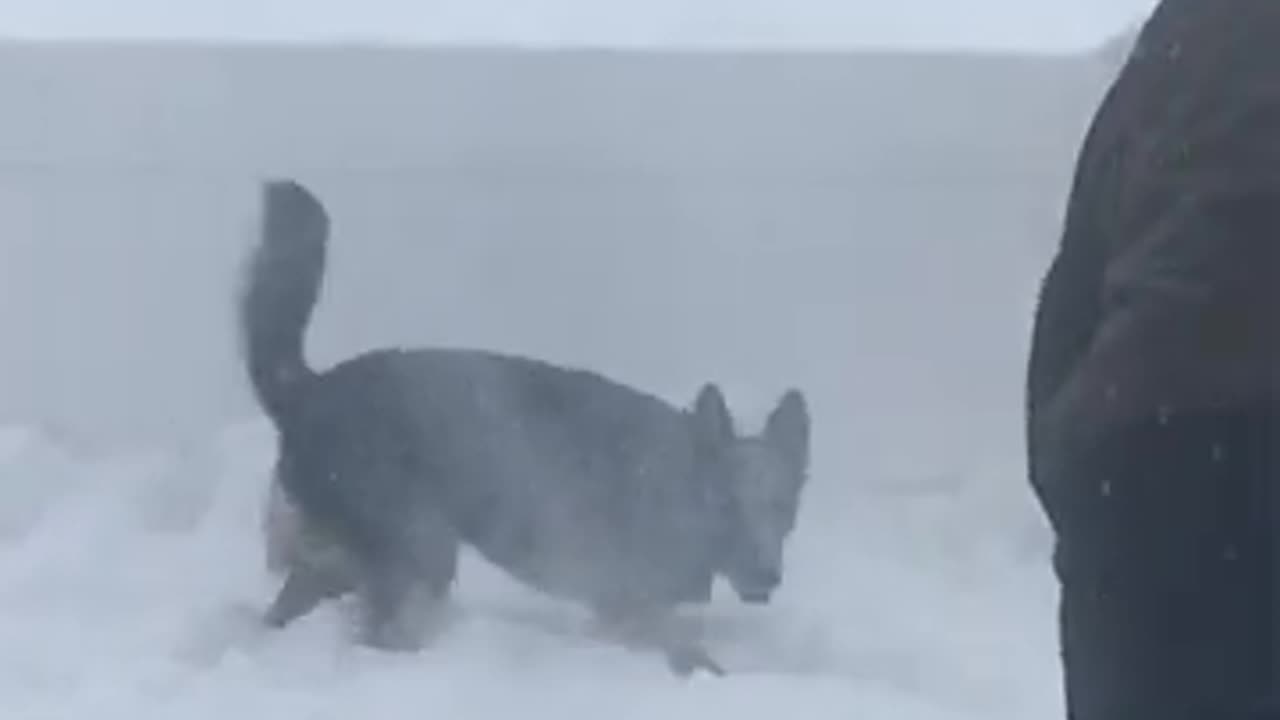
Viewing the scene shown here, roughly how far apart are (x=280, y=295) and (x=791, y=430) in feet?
1.62

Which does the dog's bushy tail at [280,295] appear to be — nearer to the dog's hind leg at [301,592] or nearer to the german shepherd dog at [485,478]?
the german shepherd dog at [485,478]

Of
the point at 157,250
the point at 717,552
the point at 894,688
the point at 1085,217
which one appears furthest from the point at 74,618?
the point at 1085,217

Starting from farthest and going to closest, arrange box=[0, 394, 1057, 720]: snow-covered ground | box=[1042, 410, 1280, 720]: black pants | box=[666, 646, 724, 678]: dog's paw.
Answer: box=[666, 646, 724, 678]: dog's paw, box=[0, 394, 1057, 720]: snow-covered ground, box=[1042, 410, 1280, 720]: black pants

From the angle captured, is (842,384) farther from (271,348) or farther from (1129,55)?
(1129,55)

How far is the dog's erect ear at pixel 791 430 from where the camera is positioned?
195 centimetres

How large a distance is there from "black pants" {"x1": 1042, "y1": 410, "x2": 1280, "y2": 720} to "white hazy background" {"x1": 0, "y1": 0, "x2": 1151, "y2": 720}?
1026 millimetres

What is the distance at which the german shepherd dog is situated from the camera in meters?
1.83

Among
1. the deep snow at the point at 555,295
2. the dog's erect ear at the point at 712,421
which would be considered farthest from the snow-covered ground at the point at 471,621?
the dog's erect ear at the point at 712,421

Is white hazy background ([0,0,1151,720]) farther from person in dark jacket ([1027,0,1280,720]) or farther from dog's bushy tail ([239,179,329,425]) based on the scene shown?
person in dark jacket ([1027,0,1280,720])

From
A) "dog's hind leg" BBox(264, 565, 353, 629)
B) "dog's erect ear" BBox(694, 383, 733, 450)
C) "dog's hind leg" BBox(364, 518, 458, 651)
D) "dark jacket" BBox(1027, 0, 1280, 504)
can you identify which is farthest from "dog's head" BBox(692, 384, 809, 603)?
"dark jacket" BBox(1027, 0, 1280, 504)

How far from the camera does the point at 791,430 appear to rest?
1963 mm

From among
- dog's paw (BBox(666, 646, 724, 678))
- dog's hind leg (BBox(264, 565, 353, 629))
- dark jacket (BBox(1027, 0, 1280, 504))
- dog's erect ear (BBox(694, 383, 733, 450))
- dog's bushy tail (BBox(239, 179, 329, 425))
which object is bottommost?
dog's paw (BBox(666, 646, 724, 678))

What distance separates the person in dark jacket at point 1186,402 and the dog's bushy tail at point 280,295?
3.87 ft

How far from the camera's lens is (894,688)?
5.77 ft
